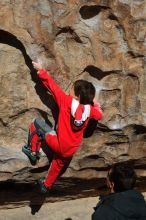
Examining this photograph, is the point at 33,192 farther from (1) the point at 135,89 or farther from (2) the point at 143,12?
(2) the point at 143,12

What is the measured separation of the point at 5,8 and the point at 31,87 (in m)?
0.52

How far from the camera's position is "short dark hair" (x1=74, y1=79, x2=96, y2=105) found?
3.40m

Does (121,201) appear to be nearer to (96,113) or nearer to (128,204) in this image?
(128,204)

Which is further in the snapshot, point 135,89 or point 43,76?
point 135,89

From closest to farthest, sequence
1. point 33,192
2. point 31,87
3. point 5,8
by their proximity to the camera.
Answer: point 5,8 < point 31,87 < point 33,192

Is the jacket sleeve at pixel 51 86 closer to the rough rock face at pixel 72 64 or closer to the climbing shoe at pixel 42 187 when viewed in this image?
the rough rock face at pixel 72 64

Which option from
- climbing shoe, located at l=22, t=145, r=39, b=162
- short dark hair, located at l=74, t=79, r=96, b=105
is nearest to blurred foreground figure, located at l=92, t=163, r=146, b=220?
short dark hair, located at l=74, t=79, r=96, b=105

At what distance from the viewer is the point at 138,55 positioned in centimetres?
356

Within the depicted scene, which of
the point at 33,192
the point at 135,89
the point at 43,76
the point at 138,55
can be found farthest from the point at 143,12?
the point at 33,192

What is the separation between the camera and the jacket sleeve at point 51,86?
3371 millimetres

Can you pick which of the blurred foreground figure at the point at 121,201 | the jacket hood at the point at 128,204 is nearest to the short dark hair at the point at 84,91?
the blurred foreground figure at the point at 121,201

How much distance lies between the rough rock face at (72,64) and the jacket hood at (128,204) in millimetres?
1171

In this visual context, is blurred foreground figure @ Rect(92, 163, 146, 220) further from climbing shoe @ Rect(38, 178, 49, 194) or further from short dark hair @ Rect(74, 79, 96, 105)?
climbing shoe @ Rect(38, 178, 49, 194)

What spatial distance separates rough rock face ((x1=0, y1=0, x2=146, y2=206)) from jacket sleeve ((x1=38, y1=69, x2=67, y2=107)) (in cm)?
9
